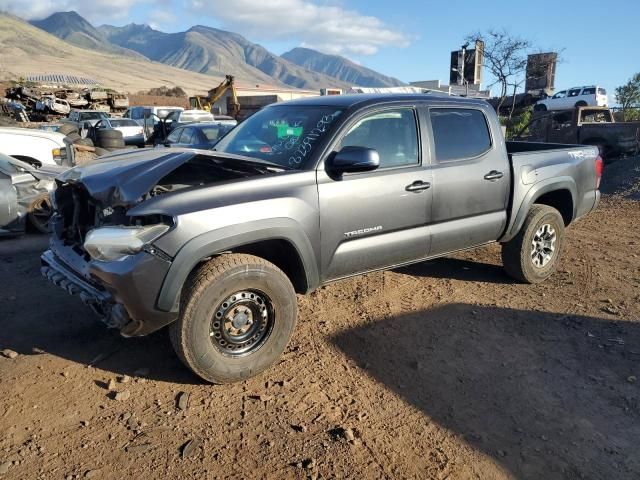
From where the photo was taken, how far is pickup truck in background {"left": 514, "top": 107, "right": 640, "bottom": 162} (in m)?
13.8

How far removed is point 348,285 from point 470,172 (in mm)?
1650

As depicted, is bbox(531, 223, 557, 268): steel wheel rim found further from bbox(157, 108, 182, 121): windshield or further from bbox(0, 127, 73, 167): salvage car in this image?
bbox(157, 108, 182, 121): windshield

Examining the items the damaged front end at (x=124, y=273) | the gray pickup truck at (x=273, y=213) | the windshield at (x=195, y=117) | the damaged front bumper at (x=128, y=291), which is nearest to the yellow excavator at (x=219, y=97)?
the windshield at (x=195, y=117)

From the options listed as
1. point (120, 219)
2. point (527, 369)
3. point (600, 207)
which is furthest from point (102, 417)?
point (600, 207)

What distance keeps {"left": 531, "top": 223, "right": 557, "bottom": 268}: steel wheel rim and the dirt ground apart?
461mm

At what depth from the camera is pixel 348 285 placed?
207 inches

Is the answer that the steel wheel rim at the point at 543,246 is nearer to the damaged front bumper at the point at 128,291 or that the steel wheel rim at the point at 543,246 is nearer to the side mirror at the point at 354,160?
the side mirror at the point at 354,160

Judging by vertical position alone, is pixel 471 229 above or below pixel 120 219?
below

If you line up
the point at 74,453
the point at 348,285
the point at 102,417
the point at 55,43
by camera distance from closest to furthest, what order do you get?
the point at 74,453, the point at 102,417, the point at 348,285, the point at 55,43

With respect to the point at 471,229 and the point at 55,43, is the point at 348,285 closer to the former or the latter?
the point at 471,229

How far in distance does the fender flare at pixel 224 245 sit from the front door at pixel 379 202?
208mm

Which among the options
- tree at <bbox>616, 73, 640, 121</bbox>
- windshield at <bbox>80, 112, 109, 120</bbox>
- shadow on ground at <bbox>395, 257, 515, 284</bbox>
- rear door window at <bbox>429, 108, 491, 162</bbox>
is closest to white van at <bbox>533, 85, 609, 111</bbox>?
A: tree at <bbox>616, 73, 640, 121</bbox>

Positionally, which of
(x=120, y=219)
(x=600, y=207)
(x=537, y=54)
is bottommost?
(x=600, y=207)

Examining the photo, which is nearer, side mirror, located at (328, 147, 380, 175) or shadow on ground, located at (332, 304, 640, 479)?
shadow on ground, located at (332, 304, 640, 479)
